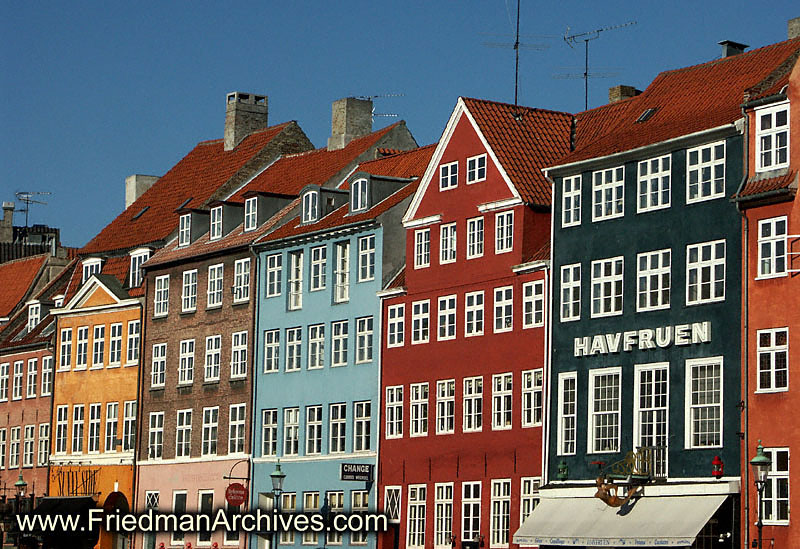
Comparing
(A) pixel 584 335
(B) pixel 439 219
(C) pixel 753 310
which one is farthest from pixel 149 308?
(C) pixel 753 310

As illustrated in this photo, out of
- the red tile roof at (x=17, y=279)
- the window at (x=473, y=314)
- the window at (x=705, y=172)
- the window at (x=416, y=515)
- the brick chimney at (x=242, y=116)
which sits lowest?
the window at (x=416, y=515)

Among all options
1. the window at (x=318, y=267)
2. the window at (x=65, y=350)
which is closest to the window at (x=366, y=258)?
the window at (x=318, y=267)

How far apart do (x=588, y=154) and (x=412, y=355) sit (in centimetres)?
1121

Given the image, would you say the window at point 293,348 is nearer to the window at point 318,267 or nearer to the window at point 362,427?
the window at point 318,267

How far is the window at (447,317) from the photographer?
204 ft

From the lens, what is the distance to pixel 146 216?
8575 cm

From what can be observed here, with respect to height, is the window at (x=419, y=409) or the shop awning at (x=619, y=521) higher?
the window at (x=419, y=409)

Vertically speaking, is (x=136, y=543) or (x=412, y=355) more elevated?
(x=412, y=355)

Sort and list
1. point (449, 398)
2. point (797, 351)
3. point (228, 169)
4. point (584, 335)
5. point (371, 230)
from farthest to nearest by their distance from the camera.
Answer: point (228, 169) → point (371, 230) → point (449, 398) → point (584, 335) → point (797, 351)

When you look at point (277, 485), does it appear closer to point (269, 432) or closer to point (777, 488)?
point (269, 432)

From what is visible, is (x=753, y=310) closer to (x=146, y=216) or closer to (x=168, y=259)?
(x=168, y=259)

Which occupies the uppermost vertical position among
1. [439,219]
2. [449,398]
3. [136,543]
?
[439,219]

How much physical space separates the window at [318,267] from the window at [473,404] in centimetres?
1028

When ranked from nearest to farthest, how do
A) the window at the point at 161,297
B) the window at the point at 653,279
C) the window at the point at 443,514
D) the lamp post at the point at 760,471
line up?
the lamp post at the point at 760,471 → the window at the point at 653,279 → the window at the point at 443,514 → the window at the point at 161,297
